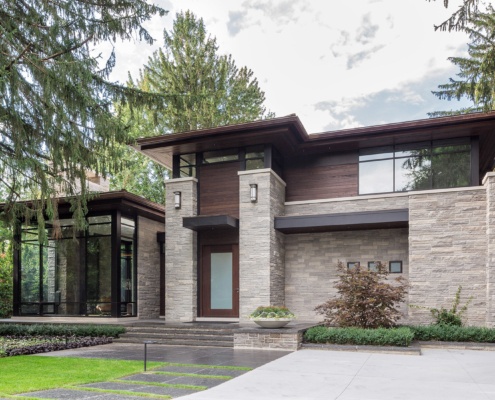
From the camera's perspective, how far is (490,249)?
12211 mm

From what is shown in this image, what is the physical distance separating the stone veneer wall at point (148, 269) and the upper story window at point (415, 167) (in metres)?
7.92

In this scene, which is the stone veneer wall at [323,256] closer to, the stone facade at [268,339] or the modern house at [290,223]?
the modern house at [290,223]

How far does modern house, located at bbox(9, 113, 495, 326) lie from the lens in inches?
516

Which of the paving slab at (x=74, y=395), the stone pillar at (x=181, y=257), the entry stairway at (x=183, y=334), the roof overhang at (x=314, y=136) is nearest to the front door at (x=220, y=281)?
the stone pillar at (x=181, y=257)

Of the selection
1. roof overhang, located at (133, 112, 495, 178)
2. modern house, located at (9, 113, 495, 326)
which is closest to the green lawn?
modern house, located at (9, 113, 495, 326)

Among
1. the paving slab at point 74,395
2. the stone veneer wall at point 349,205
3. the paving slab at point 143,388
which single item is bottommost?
the paving slab at point 143,388

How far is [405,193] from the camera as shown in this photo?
1432cm

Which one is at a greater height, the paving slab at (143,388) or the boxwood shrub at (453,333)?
the paving slab at (143,388)

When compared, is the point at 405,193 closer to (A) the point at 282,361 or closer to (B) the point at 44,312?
(A) the point at 282,361

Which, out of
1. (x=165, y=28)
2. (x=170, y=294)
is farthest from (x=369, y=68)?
(x=170, y=294)

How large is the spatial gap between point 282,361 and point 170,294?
6641 millimetres

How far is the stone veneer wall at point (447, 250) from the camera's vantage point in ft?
41.7

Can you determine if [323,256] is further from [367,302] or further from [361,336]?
[361,336]

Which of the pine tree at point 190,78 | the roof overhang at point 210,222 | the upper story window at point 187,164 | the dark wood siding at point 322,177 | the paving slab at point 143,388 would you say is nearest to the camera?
the paving slab at point 143,388
